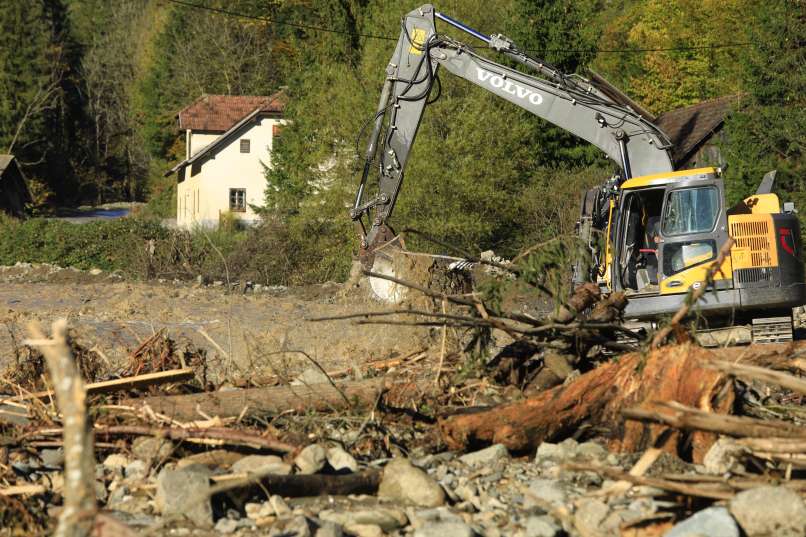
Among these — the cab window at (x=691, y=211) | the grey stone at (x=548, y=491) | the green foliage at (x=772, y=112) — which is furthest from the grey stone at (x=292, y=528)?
the green foliage at (x=772, y=112)

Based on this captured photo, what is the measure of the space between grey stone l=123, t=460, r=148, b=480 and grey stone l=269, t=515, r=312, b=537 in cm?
145

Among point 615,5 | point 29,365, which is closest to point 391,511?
point 29,365

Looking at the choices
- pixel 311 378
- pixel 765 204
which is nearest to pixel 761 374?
pixel 311 378

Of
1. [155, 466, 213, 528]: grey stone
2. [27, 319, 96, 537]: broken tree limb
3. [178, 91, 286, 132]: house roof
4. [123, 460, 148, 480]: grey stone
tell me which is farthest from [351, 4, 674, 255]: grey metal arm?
[178, 91, 286, 132]: house roof

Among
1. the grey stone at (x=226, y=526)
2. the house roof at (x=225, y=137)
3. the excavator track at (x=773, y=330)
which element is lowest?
the grey stone at (x=226, y=526)

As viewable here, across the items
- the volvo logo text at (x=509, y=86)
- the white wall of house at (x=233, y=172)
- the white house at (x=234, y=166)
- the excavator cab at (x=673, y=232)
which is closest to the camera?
the excavator cab at (x=673, y=232)

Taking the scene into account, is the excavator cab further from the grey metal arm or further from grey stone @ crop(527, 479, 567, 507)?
grey stone @ crop(527, 479, 567, 507)

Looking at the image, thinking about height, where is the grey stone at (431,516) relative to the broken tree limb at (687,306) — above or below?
below

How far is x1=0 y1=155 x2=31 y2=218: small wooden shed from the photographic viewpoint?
151ft

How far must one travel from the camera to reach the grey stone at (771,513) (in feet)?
18.1

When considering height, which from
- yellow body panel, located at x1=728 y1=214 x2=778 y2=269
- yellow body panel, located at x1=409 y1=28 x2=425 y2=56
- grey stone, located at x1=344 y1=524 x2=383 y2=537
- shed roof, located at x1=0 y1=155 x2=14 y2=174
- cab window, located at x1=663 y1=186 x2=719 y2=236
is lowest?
grey stone, located at x1=344 y1=524 x2=383 y2=537

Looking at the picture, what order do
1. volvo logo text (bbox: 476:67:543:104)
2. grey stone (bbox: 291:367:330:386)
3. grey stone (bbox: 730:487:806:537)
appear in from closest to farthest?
→ grey stone (bbox: 730:487:806:537), grey stone (bbox: 291:367:330:386), volvo logo text (bbox: 476:67:543:104)

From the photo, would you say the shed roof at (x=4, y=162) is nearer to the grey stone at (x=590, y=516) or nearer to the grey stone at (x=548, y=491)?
the grey stone at (x=548, y=491)

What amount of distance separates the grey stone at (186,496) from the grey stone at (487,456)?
198 cm
